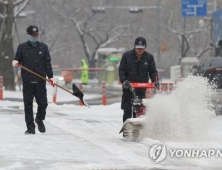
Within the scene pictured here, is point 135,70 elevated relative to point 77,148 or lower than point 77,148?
elevated

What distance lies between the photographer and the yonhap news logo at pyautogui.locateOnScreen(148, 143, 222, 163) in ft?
34.8

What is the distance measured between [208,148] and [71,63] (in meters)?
78.2

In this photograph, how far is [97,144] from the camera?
12.3 m

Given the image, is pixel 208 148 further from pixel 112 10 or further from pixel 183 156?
pixel 112 10

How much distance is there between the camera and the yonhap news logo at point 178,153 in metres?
10.6

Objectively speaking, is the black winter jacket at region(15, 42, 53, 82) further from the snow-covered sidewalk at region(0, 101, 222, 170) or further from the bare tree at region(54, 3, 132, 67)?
the bare tree at region(54, 3, 132, 67)

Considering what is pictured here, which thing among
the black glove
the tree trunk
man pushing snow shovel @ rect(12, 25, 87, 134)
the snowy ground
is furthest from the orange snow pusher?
the tree trunk

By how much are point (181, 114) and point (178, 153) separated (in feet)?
6.03

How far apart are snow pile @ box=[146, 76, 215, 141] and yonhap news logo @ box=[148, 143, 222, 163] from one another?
3.99 feet

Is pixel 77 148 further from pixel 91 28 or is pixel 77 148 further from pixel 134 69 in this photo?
pixel 91 28

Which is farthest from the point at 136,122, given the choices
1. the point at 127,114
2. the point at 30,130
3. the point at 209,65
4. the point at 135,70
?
the point at 209,65

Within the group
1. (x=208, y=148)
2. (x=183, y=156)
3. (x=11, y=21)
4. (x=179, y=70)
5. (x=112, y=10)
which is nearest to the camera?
(x=183, y=156)

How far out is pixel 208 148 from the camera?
37.6 feet

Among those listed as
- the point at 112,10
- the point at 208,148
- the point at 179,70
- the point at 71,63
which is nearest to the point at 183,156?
the point at 208,148
